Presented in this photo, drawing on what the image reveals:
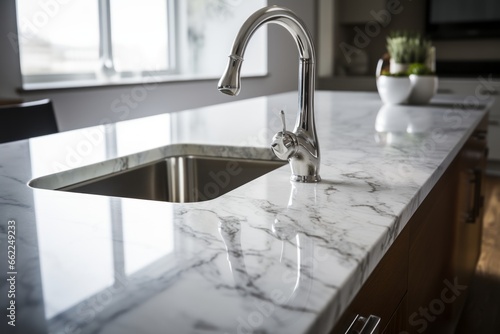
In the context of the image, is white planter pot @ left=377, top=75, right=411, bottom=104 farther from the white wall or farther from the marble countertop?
the white wall

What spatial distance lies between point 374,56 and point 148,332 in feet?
18.0

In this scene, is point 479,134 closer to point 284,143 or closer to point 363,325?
point 284,143

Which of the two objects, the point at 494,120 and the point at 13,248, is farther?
the point at 494,120

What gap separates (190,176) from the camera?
4.41 feet

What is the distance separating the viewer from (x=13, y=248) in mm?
632

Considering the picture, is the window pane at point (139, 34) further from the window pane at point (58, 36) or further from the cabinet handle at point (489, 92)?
the cabinet handle at point (489, 92)

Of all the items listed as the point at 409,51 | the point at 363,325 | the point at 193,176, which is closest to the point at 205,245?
the point at 363,325

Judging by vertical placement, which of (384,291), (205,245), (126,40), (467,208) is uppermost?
(126,40)

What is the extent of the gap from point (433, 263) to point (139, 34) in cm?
318

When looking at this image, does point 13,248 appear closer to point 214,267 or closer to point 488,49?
point 214,267

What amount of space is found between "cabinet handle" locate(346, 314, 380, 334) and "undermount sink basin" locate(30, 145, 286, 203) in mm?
618

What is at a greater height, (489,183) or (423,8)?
(423,8)

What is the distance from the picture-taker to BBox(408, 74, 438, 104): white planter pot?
2.26 metres

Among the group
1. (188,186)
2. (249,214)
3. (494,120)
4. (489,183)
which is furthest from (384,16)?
(249,214)
